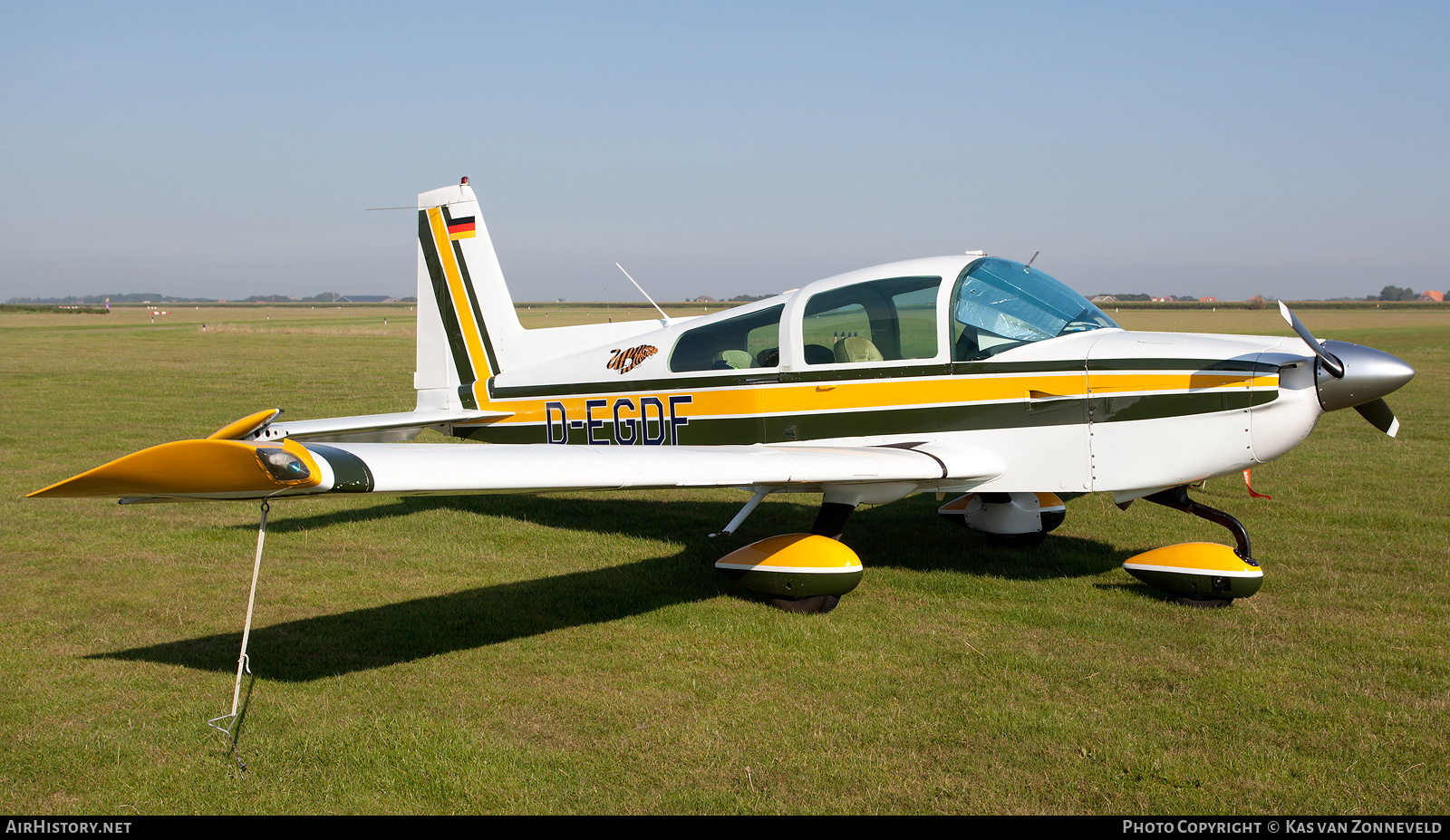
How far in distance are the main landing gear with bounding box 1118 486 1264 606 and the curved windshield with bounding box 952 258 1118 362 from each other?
126cm

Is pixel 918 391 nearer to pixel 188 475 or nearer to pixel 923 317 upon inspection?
pixel 923 317

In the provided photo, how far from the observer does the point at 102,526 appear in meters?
8.33

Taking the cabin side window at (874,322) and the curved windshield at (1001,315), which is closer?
the curved windshield at (1001,315)

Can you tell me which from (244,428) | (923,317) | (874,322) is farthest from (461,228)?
(244,428)

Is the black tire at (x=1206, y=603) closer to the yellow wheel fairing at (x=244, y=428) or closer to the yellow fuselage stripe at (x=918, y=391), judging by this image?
the yellow fuselage stripe at (x=918, y=391)

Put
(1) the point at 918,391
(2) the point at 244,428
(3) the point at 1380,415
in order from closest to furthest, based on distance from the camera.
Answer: (2) the point at 244,428 → (3) the point at 1380,415 → (1) the point at 918,391

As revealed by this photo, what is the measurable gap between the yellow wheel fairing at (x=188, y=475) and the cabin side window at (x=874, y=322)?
12.7 feet

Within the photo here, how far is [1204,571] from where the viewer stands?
19.0 feet

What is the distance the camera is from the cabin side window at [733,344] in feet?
22.6

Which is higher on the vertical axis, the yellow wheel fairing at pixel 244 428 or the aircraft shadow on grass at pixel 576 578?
the yellow wheel fairing at pixel 244 428

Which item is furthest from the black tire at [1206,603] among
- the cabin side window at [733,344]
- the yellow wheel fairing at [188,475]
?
the yellow wheel fairing at [188,475]

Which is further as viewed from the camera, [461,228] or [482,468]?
[461,228]

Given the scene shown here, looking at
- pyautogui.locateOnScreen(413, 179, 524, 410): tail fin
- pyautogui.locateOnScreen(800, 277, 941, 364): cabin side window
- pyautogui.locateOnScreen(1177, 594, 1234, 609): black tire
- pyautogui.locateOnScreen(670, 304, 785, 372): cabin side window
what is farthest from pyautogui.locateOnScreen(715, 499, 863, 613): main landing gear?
pyautogui.locateOnScreen(413, 179, 524, 410): tail fin

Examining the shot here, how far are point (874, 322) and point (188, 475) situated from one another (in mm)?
4375
